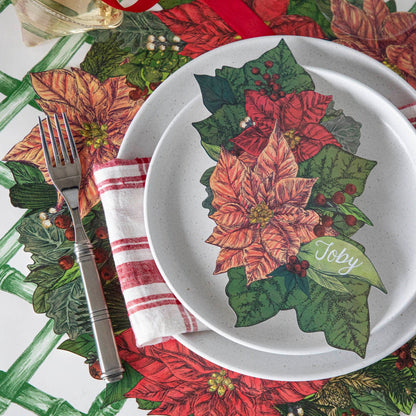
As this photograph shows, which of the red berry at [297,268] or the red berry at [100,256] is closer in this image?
the red berry at [297,268]

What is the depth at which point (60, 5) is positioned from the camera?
53 centimetres

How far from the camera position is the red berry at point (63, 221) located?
531 mm

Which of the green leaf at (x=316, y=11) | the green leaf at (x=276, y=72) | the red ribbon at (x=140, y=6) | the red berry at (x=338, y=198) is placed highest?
the red ribbon at (x=140, y=6)

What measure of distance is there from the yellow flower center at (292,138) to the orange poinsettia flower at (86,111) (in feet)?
0.66

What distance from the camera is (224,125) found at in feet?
1.49

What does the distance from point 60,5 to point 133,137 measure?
19cm

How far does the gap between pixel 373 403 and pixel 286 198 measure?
26 centimetres

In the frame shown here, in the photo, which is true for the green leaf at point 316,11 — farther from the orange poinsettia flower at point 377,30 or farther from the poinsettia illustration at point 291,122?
the poinsettia illustration at point 291,122

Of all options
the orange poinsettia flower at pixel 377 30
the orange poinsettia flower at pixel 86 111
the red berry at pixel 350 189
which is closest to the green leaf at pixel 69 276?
the orange poinsettia flower at pixel 86 111

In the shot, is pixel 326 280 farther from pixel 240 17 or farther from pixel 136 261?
pixel 240 17

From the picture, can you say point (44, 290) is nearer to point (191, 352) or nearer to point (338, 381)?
point (191, 352)

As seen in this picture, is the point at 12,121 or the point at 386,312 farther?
the point at 12,121

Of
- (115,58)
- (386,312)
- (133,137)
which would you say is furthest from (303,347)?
(115,58)

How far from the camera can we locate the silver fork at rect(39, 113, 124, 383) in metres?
0.50
